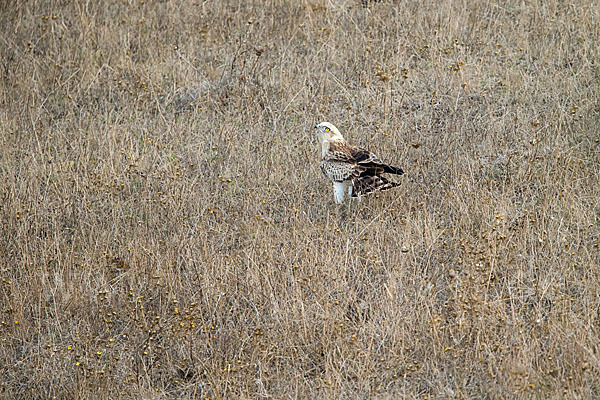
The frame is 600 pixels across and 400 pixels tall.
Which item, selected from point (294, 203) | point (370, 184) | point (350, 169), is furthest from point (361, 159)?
point (294, 203)

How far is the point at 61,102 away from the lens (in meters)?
9.28

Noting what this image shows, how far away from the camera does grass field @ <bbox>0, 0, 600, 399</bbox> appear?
5.08 metres

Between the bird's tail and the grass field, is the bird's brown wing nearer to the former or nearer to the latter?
the bird's tail

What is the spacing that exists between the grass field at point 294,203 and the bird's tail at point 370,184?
0.70 ft

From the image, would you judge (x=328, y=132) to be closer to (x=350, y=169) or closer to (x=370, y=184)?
(x=350, y=169)

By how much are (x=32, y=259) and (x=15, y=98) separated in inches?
139

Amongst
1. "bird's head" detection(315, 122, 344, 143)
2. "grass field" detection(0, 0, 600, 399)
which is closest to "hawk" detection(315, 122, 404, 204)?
"bird's head" detection(315, 122, 344, 143)

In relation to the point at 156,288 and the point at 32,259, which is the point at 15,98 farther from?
the point at 156,288

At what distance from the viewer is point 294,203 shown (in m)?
7.02

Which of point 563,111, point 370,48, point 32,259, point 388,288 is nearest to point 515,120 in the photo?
point 563,111

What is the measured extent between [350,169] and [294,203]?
0.65 meters

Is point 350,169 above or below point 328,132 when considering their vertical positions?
below

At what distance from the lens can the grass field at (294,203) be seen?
5.08 meters

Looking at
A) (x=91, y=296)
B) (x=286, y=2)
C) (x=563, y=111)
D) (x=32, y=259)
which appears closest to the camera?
(x=91, y=296)
